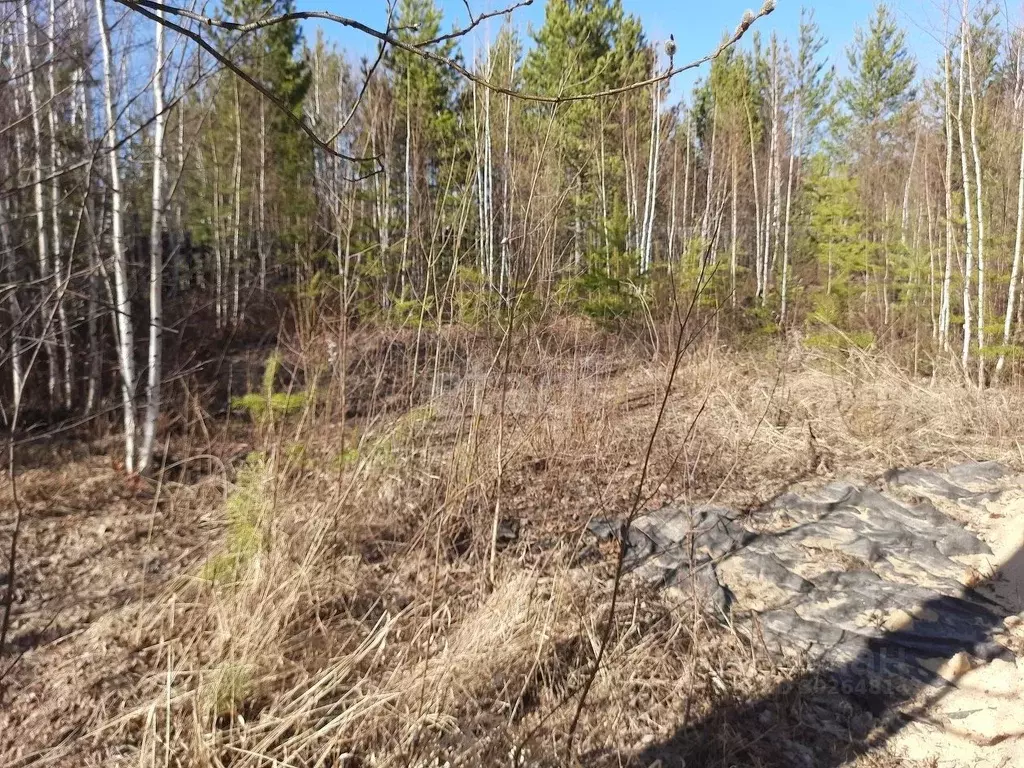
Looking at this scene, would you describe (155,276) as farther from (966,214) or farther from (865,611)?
(966,214)

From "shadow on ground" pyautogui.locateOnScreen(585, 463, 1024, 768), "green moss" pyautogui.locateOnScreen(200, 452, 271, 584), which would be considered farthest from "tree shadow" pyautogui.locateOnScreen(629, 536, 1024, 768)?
"green moss" pyautogui.locateOnScreen(200, 452, 271, 584)

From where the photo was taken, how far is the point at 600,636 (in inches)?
116

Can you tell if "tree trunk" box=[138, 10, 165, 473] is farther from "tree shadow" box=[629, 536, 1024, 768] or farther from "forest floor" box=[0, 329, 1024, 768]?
"tree shadow" box=[629, 536, 1024, 768]

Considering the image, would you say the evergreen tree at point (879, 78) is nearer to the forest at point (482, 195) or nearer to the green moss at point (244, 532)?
the forest at point (482, 195)

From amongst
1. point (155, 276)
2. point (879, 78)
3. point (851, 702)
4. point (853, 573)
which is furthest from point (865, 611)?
point (879, 78)

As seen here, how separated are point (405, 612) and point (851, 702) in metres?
1.84

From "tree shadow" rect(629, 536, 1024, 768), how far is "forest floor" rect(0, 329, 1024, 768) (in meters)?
0.02

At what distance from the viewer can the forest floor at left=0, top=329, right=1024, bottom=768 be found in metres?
2.30

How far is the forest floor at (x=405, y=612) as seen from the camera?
230 centimetres

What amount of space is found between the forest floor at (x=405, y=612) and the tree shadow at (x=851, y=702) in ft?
0.05

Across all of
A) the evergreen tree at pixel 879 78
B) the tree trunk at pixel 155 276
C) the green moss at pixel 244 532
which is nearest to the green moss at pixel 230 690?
the green moss at pixel 244 532

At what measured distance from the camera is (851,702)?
8.98ft

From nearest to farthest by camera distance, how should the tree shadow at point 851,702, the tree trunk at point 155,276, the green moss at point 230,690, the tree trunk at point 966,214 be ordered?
the green moss at point 230,690, the tree shadow at point 851,702, the tree trunk at point 155,276, the tree trunk at point 966,214

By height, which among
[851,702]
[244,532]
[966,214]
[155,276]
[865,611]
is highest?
[966,214]
